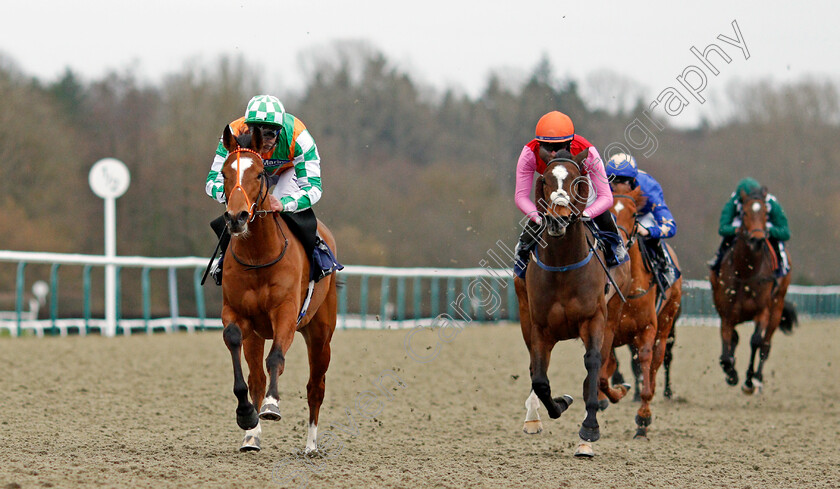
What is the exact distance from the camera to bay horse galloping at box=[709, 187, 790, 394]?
35.9 ft

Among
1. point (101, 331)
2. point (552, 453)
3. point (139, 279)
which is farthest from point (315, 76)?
point (552, 453)

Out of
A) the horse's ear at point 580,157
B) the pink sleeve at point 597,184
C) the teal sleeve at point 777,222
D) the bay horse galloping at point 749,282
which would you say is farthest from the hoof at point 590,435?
the teal sleeve at point 777,222

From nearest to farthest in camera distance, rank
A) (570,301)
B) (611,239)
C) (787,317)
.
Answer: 1. (570,301)
2. (611,239)
3. (787,317)

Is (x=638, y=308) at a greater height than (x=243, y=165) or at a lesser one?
lesser

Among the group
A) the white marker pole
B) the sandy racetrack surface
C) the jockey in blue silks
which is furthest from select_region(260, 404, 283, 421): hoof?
the white marker pole

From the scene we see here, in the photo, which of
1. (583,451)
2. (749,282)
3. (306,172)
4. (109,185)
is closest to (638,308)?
(583,451)

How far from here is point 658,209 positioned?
8.59 metres

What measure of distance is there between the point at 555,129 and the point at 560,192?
72 centimetres

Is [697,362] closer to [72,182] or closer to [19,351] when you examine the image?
[19,351]

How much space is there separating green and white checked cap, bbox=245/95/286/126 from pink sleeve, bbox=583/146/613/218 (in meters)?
1.87

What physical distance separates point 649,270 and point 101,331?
9.50 meters

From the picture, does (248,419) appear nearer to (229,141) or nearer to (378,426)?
(229,141)

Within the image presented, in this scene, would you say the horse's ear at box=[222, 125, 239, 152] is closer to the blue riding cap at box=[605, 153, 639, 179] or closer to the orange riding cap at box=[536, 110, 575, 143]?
the orange riding cap at box=[536, 110, 575, 143]

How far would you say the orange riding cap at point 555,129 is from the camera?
21.0ft
